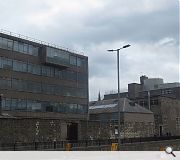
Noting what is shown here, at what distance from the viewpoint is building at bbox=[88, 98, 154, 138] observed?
227 feet

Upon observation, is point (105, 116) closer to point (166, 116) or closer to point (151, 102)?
point (151, 102)

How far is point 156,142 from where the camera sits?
51469mm

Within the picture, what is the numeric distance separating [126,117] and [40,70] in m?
20.8

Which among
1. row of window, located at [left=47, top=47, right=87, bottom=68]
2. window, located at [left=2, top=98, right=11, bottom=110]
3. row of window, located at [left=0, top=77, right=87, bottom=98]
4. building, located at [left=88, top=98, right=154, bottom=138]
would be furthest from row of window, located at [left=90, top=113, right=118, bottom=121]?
window, located at [left=2, top=98, right=11, bottom=110]

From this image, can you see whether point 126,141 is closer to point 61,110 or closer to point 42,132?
point 42,132

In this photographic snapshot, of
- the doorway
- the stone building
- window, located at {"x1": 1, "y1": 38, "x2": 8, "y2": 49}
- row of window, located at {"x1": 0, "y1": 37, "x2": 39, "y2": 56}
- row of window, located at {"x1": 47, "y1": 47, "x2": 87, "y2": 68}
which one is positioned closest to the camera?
the doorway

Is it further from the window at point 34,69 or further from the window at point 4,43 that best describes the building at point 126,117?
the window at point 4,43

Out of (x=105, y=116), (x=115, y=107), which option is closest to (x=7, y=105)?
(x=105, y=116)

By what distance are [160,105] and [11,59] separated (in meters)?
39.0

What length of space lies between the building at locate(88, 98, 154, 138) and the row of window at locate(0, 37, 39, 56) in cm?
1812

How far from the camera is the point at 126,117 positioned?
7756cm

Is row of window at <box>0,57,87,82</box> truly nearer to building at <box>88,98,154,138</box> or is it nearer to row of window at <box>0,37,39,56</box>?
row of window at <box>0,37,39,56</box>
